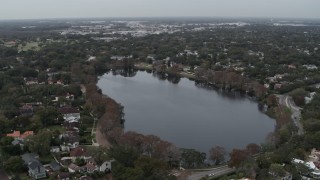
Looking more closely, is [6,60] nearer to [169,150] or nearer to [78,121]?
[78,121]

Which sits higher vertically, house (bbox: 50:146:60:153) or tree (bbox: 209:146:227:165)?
tree (bbox: 209:146:227:165)

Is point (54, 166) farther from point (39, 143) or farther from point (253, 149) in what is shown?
point (253, 149)

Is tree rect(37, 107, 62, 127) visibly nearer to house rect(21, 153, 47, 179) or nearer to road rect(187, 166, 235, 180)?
house rect(21, 153, 47, 179)

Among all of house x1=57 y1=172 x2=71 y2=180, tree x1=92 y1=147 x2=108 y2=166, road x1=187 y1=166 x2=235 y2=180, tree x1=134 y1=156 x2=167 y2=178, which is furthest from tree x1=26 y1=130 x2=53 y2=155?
road x1=187 y1=166 x2=235 y2=180

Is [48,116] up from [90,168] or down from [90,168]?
up

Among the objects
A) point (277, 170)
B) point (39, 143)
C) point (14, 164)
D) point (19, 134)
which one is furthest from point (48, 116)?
point (277, 170)

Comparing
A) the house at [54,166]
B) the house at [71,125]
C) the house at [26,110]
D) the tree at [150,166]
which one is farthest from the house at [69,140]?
the house at [26,110]
